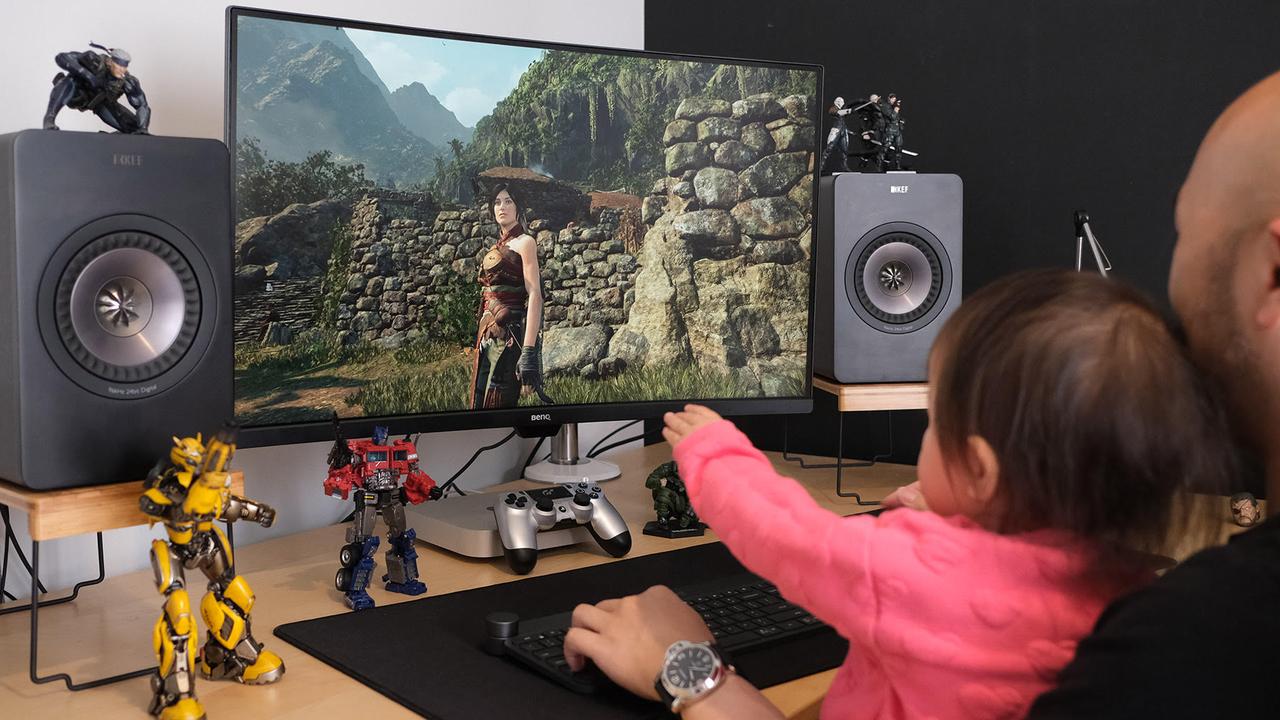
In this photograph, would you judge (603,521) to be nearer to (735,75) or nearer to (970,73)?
(735,75)

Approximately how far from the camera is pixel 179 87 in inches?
49.9

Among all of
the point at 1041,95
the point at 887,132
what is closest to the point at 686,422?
the point at 887,132

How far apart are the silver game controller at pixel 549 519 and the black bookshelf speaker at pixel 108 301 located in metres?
0.34

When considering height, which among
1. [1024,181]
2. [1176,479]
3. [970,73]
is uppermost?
[970,73]

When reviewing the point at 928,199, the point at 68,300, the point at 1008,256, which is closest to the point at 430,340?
the point at 68,300

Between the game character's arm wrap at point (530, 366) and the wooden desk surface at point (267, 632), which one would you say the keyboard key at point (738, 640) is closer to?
the wooden desk surface at point (267, 632)

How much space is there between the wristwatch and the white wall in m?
0.45

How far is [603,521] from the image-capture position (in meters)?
1.22

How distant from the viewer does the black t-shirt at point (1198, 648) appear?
49 cm

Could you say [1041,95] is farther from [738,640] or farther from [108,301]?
[108,301]

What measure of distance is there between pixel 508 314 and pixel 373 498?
0.94 ft

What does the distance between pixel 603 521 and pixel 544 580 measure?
4.7 inches

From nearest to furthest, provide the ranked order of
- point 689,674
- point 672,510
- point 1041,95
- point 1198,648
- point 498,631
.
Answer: point 1198,648
point 689,674
point 498,631
point 672,510
point 1041,95

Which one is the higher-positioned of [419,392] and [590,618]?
[419,392]
